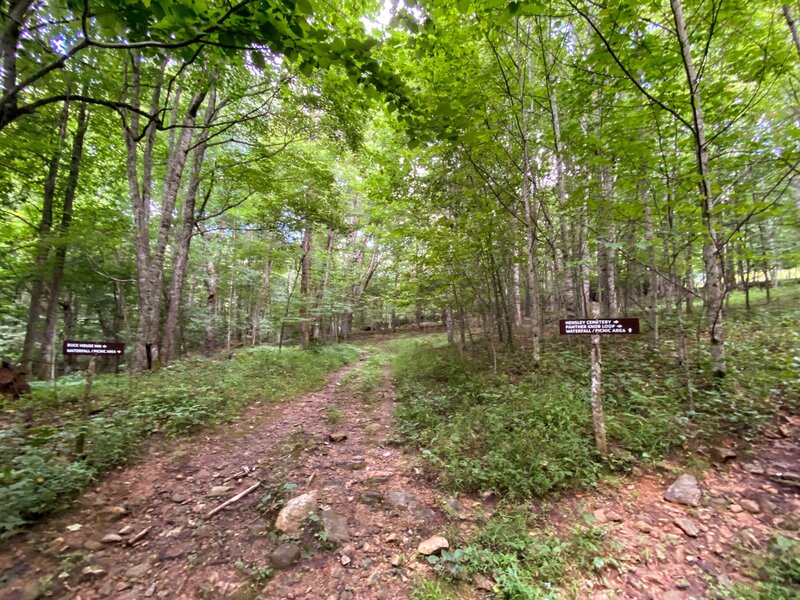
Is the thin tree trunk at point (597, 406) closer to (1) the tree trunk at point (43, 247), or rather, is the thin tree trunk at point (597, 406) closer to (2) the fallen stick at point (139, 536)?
(2) the fallen stick at point (139, 536)

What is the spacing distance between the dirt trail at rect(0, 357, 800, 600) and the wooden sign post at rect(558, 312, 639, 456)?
0.61m

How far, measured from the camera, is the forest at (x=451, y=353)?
2756 millimetres

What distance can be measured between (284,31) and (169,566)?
4.60 metres

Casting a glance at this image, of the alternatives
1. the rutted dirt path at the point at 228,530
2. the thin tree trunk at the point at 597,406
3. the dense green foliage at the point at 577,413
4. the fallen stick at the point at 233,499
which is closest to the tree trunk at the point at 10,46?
the rutted dirt path at the point at 228,530

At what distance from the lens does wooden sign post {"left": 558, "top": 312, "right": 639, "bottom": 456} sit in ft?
13.1

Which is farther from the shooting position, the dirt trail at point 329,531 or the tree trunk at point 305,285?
the tree trunk at point 305,285

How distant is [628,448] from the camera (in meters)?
4.30

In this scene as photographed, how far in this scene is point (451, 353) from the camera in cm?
1160

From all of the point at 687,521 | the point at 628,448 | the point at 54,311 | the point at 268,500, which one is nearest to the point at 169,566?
the point at 268,500

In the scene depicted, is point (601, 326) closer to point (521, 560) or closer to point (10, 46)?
point (521, 560)

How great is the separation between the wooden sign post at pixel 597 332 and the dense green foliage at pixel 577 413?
0.73 ft

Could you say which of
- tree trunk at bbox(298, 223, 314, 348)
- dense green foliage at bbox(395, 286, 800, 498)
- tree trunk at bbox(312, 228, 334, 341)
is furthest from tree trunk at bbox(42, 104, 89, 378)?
dense green foliage at bbox(395, 286, 800, 498)

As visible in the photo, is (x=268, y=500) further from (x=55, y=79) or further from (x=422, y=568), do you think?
(x=55, y=79)

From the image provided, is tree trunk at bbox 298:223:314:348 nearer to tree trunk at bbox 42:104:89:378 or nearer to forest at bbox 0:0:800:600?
forest at bbox 0:0:800:600
